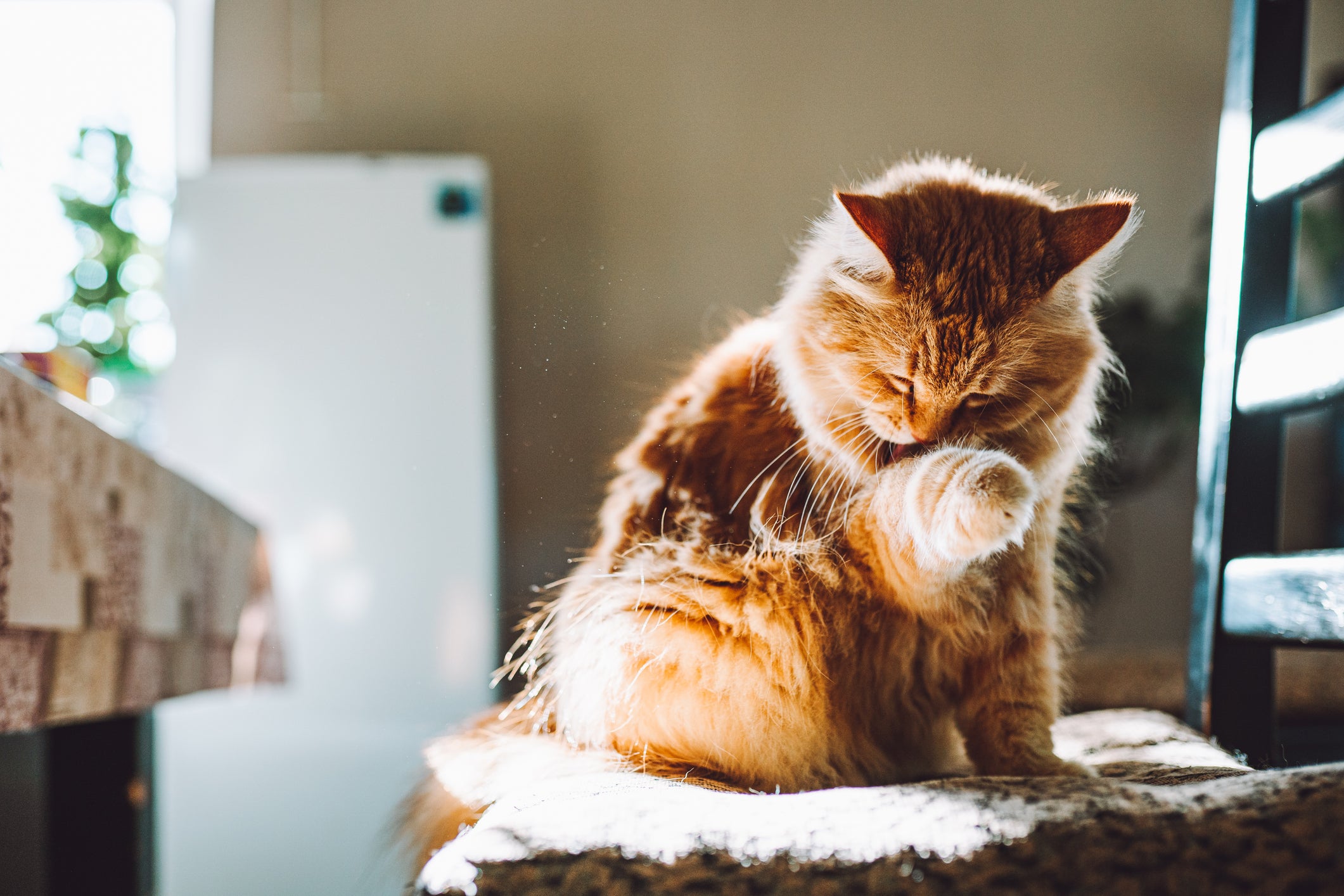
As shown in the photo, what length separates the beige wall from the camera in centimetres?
60

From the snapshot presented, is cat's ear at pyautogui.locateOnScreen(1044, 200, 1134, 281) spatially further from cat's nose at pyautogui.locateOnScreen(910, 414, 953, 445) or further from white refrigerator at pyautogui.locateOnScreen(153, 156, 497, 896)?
white refrigerator at pyautogui.locateOnScreen(153, 156, 497, 896)

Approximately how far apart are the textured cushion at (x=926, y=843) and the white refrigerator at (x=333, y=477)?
0.26m

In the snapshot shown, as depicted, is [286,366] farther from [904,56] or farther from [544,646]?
[904,56]

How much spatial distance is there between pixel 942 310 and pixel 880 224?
8 cm

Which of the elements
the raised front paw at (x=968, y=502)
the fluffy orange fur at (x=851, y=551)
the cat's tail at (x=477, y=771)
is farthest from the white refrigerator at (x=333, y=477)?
the raised front paw at (x=968, y=502)

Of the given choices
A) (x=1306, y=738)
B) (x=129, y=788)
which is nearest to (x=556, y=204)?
(x=129, y=788)

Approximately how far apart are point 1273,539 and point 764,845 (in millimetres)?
710

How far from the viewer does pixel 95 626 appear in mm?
789

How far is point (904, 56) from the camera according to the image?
0.63 metres

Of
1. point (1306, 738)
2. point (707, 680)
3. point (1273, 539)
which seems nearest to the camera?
point (707, 680)

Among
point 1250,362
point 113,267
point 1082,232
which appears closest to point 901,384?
point 1082,232

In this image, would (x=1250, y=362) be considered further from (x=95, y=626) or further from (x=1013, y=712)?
(x=95, y=626)

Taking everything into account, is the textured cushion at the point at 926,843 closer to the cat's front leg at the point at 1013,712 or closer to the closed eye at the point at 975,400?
the cat's front leg at the point at 1013,712

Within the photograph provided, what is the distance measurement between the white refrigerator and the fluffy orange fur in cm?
13
